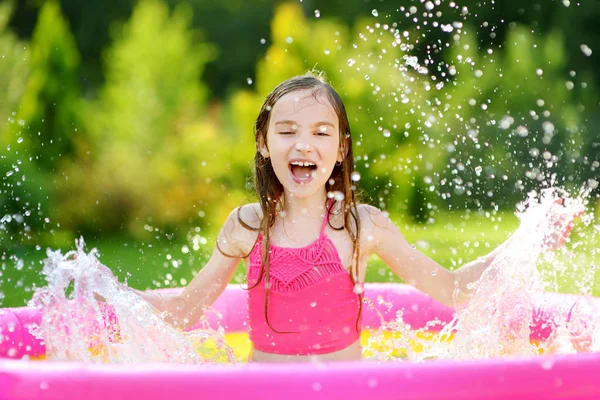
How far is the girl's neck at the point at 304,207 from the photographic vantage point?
2.88 meters

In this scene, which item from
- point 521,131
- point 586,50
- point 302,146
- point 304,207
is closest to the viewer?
point 302,146

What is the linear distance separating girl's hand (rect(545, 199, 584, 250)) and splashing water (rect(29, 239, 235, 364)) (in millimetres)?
1315

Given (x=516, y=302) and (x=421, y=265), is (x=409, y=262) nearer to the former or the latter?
(x=421, y=265)

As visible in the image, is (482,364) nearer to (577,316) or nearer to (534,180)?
(577,316)

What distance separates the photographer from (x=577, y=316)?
3.21 metres

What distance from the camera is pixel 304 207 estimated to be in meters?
2.88

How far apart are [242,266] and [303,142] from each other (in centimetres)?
539

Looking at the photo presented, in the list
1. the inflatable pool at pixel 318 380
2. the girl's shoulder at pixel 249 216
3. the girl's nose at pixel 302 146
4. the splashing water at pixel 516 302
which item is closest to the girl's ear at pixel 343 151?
the girl's nose at pixel 302 146

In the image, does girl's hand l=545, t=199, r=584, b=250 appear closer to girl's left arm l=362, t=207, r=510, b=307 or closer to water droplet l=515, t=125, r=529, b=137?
girl's left arm l=362, t=207, r=510, b=307

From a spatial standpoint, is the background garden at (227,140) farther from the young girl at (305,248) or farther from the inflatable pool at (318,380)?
the inflatable pool at (318,380)

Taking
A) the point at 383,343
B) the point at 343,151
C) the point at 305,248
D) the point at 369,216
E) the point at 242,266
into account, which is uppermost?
the point at 343,151

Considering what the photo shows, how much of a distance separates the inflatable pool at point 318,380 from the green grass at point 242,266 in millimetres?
4501

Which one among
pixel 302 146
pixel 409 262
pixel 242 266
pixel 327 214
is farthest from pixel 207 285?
pixel 242 266

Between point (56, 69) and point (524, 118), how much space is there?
639 centimetres
